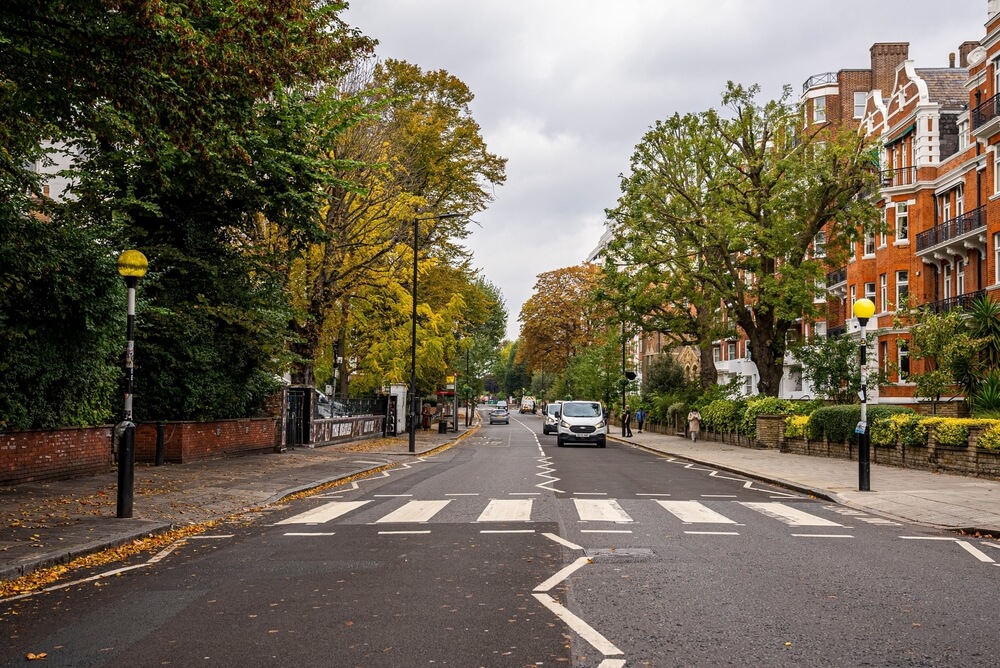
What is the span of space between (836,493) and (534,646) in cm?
1229

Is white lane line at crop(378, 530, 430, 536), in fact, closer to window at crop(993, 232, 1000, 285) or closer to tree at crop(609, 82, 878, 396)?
tree at crop(609, 82, 878, 396)

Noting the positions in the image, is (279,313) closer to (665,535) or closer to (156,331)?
(156,331)

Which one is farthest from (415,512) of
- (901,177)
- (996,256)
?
(901,177)

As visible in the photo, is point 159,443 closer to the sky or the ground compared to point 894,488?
closer to the sky

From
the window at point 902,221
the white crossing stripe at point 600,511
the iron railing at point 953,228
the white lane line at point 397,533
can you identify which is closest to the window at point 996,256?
the iron railing at point 953,228

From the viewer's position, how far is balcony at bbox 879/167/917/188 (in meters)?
41.8

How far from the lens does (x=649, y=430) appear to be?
200 feet

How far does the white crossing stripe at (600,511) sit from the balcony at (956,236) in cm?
2650

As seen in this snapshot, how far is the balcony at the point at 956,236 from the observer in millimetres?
35531

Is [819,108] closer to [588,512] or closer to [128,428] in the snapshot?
[588,512]

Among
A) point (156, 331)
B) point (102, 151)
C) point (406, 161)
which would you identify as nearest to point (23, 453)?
point (156, 331)

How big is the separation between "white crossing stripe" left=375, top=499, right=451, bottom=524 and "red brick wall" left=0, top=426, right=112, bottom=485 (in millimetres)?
6770

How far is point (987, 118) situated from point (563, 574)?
32253 mm

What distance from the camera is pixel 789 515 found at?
13289mm
